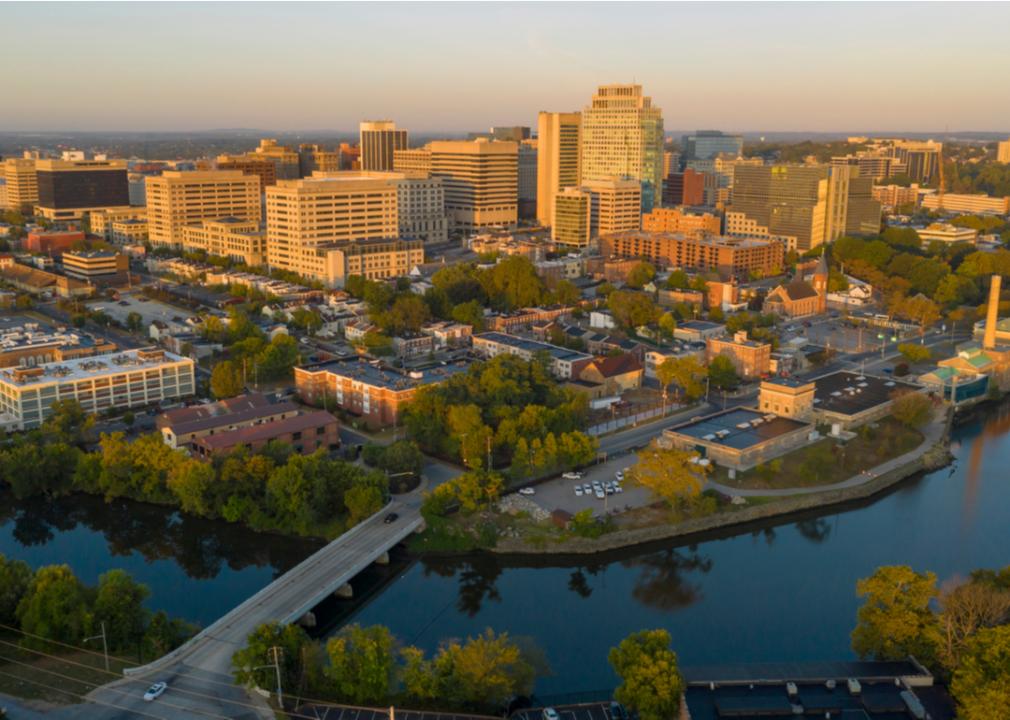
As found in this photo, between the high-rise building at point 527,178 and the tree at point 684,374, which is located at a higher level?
the high-rise building at point 527,178

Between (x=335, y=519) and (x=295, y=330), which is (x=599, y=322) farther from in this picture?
(x=335, y=519)

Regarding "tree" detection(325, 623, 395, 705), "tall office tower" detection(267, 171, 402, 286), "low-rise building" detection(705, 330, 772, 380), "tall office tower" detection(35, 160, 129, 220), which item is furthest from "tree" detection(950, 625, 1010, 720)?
"tall office tower" detection(35, 160, 129, 220)

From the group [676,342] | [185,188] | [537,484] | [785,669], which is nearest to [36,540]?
[537,484]

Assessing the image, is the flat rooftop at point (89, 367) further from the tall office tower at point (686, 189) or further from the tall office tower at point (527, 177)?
the tall office tower at point (686, 189)

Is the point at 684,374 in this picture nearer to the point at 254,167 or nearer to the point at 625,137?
the point at 625,137

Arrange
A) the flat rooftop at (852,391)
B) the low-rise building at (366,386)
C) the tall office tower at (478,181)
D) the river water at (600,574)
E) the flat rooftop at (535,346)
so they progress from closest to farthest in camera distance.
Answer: the river water at (600,574) < the low-rise building at (366,386) < the flat rooftop at (852,391) < the flat rooftop at (535,346) < the tall office tower at (478,181)

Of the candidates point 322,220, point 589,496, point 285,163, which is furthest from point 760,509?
point 285,163

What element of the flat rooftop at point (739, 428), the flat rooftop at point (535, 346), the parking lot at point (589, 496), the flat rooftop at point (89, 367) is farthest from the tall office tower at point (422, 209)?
the parking lot at point (589, 496)

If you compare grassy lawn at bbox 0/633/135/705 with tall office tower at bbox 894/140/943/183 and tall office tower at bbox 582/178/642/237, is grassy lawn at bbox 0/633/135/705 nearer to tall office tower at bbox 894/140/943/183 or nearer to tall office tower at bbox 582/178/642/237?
tall office tower at bbox 582/178/642/237
